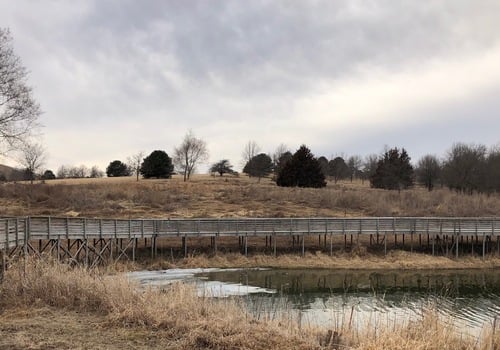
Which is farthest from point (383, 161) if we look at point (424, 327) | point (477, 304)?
point (424, 327)

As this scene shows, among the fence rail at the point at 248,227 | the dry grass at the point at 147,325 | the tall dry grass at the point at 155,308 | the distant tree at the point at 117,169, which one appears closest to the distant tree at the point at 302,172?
the fence rail at the point at 248,227

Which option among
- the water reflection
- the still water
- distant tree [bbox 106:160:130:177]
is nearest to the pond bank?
the still water

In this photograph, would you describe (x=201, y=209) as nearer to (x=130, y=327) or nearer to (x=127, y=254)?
(x=127, y=254)

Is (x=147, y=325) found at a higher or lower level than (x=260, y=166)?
lower

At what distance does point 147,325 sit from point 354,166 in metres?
124

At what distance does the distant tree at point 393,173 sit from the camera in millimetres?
82500

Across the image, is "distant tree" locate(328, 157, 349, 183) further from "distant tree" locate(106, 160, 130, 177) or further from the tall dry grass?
the tall dry grass

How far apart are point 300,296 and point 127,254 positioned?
51.4 ft

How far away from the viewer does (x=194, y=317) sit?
363 inches

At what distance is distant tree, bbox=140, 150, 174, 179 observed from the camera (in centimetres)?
9031

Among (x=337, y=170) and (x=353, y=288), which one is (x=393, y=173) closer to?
(x=337, y=170)

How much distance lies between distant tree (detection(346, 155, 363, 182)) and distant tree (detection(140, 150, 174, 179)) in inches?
1843

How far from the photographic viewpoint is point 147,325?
346 inches

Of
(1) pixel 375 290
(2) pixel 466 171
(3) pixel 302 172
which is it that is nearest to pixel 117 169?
(3) pixel 302 172
